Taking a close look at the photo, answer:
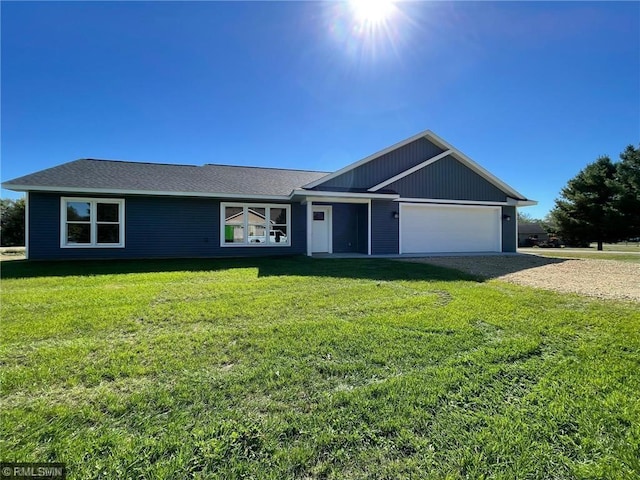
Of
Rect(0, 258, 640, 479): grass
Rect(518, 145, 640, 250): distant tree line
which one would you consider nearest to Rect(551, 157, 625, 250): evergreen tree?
Rect(518, 145, 640, 250): distant tree line

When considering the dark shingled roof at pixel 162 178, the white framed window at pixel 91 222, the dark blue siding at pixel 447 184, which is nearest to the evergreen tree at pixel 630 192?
the dark blue siding at pixel 447 184

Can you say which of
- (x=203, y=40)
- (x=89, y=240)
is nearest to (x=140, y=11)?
(x=203, y=40)

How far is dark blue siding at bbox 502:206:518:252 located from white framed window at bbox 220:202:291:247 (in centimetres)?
1129

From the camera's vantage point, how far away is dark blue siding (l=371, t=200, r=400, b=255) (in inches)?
513

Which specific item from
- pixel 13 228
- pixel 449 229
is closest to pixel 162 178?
pixel 449 229

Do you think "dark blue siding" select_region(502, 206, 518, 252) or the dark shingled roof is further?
"dark blue siding" select_region(502, 206, 518, 252)

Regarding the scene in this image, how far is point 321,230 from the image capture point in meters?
13.8

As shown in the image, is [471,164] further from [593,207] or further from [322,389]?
[593,207]

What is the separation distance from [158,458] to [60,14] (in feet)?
42.1

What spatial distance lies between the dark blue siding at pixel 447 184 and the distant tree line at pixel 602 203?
18440mm

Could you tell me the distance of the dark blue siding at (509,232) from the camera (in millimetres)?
15375

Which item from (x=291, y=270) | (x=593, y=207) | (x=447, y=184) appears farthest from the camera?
(x=593, y=207)

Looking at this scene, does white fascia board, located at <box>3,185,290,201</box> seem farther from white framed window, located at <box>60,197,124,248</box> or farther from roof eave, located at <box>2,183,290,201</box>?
white framed window, located at <box>60,197,124,248</box>

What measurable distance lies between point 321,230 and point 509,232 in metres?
10.1
